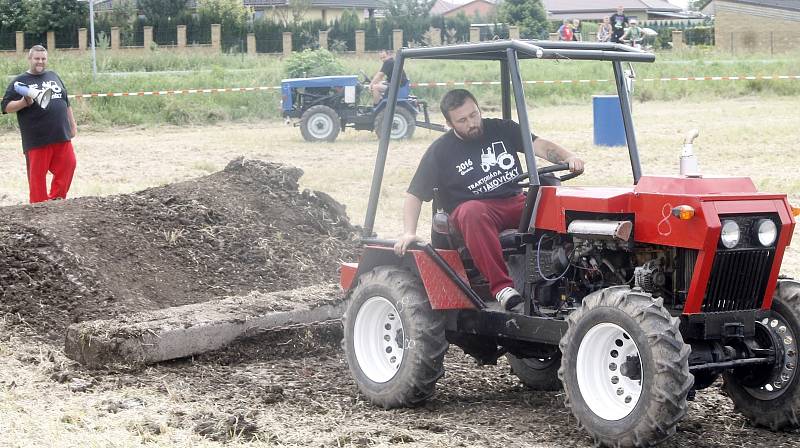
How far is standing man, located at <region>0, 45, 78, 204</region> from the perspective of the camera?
1128cm

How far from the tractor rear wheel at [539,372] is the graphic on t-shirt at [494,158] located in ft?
3.74

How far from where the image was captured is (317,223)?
9.68 meters

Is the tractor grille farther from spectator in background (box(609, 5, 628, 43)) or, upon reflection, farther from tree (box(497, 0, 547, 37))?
tree (box(497, 0, 547, 37))

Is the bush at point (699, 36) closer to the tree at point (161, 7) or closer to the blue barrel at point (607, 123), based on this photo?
the tree at point (161, 7)

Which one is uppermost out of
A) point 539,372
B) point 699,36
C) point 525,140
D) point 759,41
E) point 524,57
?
point 699,36

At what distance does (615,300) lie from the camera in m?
5.06

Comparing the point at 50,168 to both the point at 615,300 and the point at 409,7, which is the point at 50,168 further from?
the point at 409,7

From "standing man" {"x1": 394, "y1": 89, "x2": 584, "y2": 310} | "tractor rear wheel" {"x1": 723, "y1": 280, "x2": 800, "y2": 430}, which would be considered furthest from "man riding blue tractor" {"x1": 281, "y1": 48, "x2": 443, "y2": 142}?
"tractor rear wheel" {"x1": 723, "y1": 280, "x2": 800, "y2": 430}

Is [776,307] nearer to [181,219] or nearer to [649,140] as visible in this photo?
[181,219]

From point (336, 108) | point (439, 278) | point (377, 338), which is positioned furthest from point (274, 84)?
point (439, 278)

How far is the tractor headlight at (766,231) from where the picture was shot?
522 centimetres

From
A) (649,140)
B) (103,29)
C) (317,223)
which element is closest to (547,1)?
(103,29)

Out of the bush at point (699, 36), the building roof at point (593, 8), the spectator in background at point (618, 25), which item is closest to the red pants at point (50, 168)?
the spectator in background at point (618, 25)

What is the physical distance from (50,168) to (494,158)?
21.9 feet
